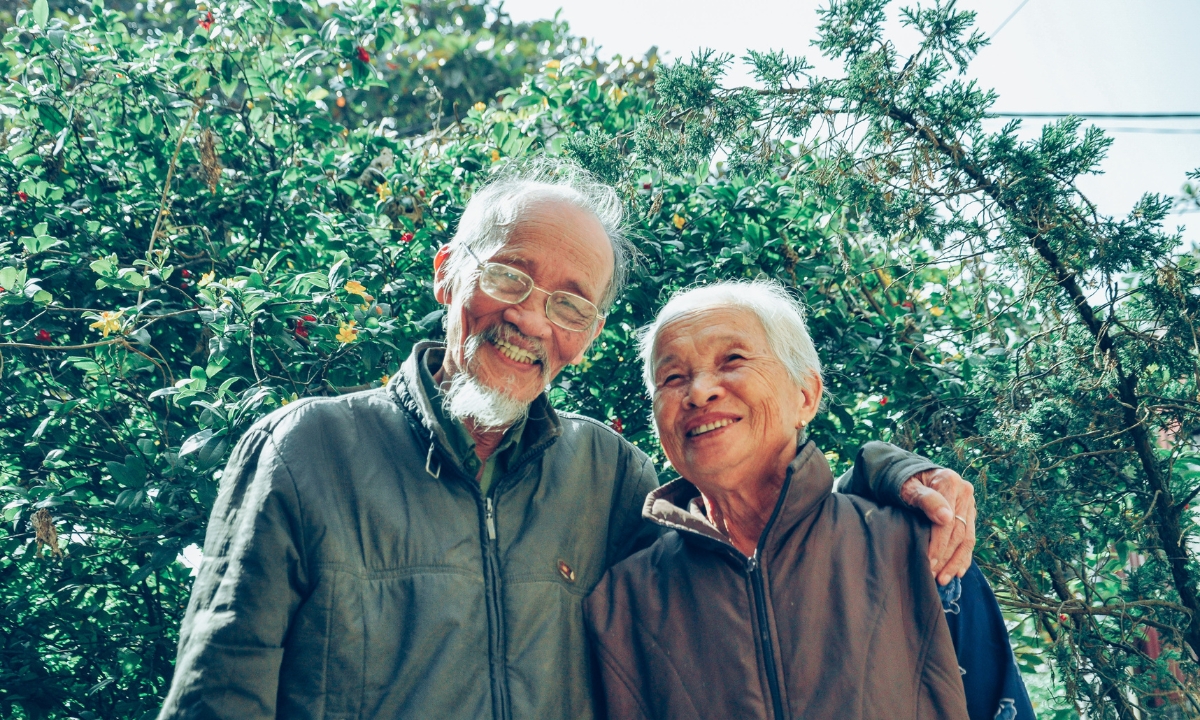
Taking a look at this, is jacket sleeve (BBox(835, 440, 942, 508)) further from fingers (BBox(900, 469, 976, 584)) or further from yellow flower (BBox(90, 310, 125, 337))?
yellow flower (BBox(90, 310, 125, 337))

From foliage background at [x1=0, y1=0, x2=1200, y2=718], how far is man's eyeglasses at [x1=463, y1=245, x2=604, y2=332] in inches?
25.6

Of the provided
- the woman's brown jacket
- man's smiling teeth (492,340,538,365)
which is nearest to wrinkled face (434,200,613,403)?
man's smiling teeth (492,340,538,365)

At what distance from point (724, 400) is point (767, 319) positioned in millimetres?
252

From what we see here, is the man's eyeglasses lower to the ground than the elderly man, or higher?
higher

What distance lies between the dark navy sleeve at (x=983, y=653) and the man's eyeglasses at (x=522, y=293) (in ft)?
3.33

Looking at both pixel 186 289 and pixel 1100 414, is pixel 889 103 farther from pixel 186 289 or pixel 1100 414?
pixel 186 289

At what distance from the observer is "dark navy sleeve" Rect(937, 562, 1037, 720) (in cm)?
177

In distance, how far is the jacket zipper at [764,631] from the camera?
5.73 ft

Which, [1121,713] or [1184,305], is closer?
[1184,305]

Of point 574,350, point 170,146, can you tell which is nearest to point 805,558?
point 574,350

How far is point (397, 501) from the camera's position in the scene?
182 cm

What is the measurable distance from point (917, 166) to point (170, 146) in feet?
8.43

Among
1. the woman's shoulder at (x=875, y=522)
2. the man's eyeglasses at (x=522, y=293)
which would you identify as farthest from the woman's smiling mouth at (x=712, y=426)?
the man's eyeglasses at (x=522, y=293)

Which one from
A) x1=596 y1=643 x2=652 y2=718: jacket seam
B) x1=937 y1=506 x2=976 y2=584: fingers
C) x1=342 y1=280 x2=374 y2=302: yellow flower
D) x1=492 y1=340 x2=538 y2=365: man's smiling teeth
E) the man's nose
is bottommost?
x1=596 y1=643 x2=652 y2=718: jacket seam
